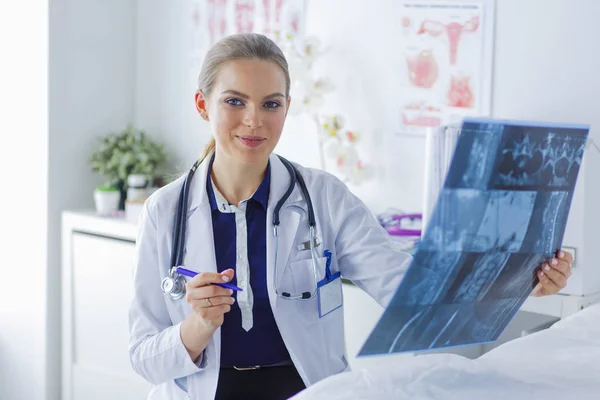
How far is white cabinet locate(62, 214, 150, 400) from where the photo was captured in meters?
2.67

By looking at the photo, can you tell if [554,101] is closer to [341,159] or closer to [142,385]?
[341,159]

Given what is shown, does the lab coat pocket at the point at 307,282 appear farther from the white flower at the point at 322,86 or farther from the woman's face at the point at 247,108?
the white flower at the point at 322,86

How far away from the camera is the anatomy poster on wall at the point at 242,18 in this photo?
267cm

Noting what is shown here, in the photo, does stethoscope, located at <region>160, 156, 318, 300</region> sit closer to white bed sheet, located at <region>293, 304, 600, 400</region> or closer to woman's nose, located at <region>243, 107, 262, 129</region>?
woman's nose, located at <region>243, 107, 262, 129</region>

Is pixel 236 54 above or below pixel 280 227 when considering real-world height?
above

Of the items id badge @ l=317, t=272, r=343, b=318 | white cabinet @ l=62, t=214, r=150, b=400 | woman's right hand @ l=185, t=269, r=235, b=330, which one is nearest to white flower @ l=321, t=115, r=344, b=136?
white cabinet @ l=62, t=214, r=150, b=400

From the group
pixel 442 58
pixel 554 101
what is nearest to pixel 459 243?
pixel 554 101

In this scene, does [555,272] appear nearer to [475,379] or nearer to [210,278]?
[475,379]

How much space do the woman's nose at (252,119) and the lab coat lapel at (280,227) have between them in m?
0.17

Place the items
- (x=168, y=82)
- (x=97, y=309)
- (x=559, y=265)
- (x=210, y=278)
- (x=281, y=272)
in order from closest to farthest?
(x=559, y=265)
(x=210, y=278)
(x=281, y=272)
(x=97, y=309)
(x=168, y=82)

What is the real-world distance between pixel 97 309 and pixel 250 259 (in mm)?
1443

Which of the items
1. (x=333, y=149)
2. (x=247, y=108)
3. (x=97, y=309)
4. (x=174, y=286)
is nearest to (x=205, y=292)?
(x=174, y=286)

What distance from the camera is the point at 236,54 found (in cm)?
146

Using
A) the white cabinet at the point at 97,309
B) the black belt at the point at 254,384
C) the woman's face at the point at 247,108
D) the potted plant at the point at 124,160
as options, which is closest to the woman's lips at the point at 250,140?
the woman's face at the point at 247,108
